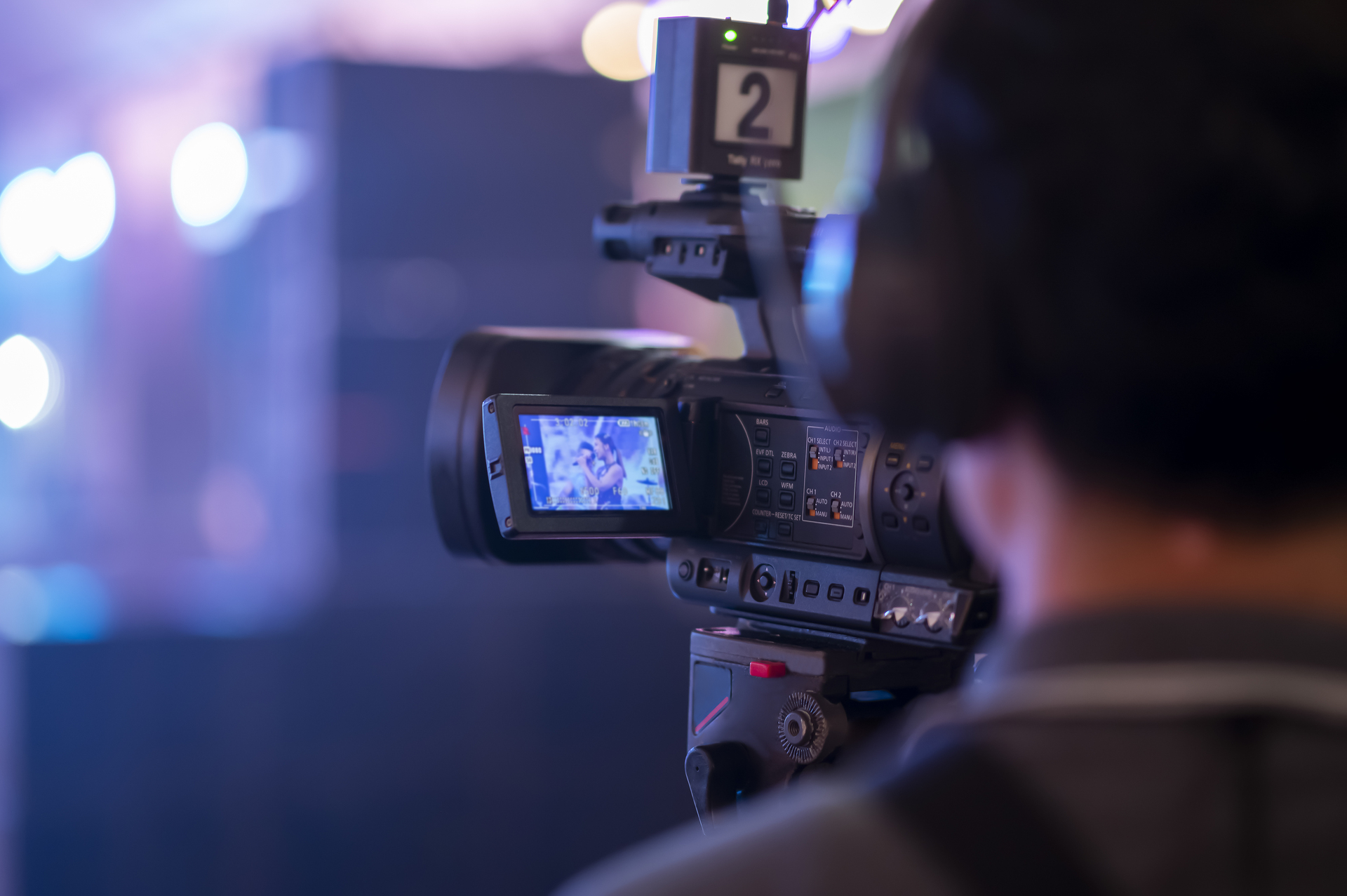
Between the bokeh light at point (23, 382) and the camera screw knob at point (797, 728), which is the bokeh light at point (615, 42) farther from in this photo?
the camera screw knob at point (797, 728)

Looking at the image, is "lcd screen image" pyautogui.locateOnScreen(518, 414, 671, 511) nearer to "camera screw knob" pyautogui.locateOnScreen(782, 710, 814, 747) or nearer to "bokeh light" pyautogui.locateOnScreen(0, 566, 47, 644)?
"camera screw knob" pyautogui.locateOnScreen(782, 710, 814, 747)

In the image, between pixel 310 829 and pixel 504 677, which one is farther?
pixel 504 677

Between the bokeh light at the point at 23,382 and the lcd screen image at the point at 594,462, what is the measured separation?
3642 mm

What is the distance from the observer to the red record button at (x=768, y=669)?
4.48 feet

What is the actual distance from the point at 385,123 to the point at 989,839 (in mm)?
4043

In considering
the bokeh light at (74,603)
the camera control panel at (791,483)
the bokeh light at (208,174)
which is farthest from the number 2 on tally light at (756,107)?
the bokeh light at (208,174)

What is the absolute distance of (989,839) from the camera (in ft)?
1.34

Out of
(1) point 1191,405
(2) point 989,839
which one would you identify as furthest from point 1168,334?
(2) point 989,839

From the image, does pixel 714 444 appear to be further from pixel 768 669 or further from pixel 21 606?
pixel 21 606

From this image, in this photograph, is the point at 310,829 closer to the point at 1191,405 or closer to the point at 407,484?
the point at 407,484

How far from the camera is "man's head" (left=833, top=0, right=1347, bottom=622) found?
400 millimetres

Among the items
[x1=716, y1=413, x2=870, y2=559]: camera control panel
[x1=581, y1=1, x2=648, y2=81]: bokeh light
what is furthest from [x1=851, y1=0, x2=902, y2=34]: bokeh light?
[x1=581, y1=1, x2=648, y2=81]: bokeh light

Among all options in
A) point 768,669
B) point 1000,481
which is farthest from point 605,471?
point 1000,481

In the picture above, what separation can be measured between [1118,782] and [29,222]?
4.68m
